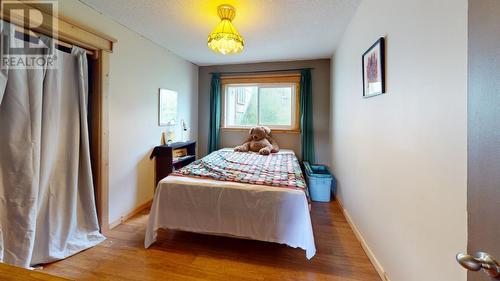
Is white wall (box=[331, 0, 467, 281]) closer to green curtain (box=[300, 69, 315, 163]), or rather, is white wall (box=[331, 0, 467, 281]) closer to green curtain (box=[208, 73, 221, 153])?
green curtain (box=[300, 69, 315, 163])

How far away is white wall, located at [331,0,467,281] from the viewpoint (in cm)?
95

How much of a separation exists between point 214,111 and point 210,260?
9.85 ft

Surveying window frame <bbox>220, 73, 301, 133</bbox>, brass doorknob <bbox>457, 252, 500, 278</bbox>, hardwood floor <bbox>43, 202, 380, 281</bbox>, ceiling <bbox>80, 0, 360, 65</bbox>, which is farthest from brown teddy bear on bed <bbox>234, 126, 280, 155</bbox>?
brass doorknob <bbox>457, 252, 500, 278</bbox>

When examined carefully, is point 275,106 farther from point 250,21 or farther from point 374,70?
point 374,70

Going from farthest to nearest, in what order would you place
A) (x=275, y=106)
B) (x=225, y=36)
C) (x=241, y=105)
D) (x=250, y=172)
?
(x=241, y=105), (x=275, y=106), (x=250, y=172), (x=225, y=36)

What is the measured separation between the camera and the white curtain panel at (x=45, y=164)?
1590 millimetres

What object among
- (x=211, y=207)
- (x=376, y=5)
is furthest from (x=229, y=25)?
(x=211, y=207)

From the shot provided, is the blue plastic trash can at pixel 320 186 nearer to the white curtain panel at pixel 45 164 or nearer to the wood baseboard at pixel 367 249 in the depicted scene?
the wood baseboard at pixel 367 249

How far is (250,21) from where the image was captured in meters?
2.51

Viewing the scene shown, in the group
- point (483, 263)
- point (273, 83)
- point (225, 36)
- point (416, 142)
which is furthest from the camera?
point (273, 83)

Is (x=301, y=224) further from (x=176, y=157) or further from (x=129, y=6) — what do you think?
(x=129, y=6)

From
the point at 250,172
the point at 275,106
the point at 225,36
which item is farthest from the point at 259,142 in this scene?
the point at 225,36

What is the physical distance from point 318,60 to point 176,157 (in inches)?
119

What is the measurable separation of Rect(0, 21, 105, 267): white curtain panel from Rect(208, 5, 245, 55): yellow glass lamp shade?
127 centimetres
